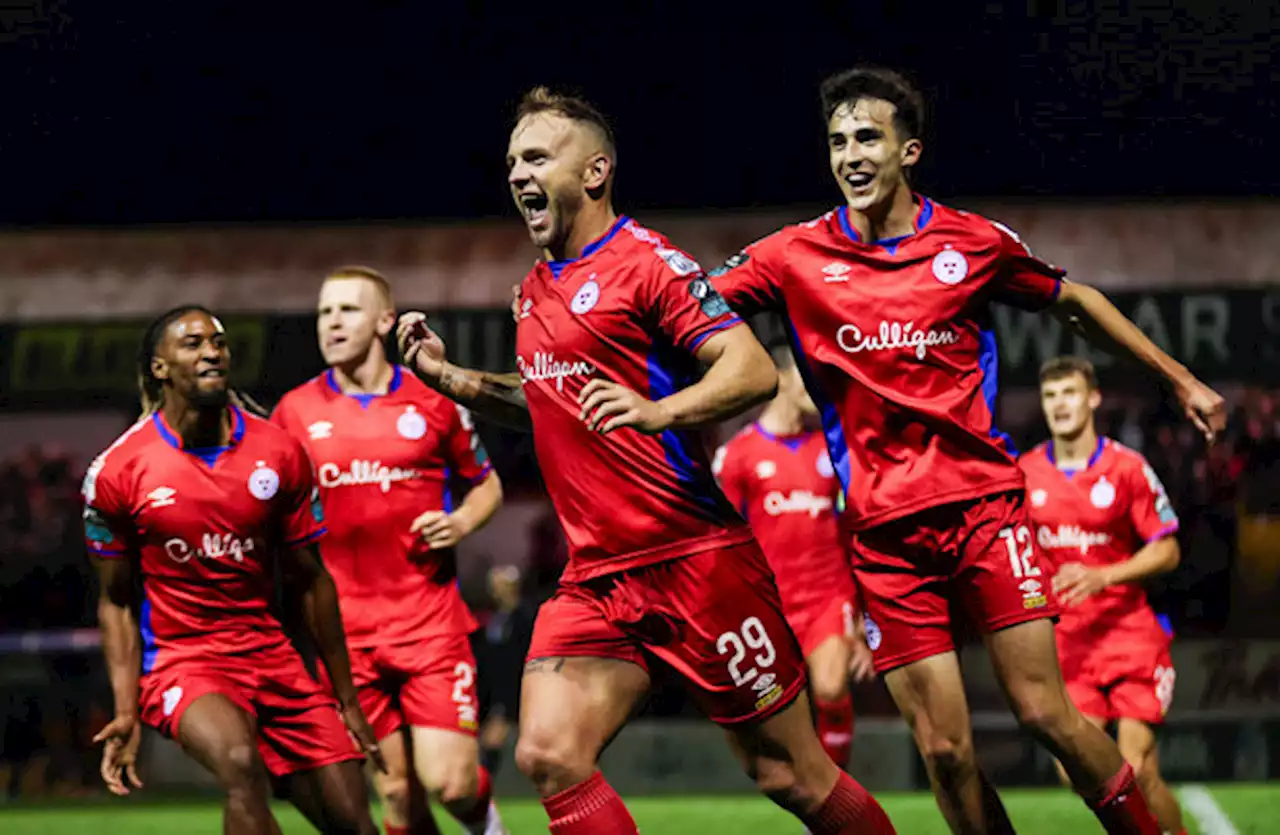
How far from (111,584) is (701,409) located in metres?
2.36

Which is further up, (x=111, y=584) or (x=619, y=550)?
(x=619, y=550)

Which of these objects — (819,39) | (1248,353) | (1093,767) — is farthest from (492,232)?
(1093,767)

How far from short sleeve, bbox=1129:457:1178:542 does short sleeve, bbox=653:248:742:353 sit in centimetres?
365

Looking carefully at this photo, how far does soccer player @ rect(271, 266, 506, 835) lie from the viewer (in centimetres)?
649

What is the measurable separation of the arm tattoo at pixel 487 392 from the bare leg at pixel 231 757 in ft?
4.13

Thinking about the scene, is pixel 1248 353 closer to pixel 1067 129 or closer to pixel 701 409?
pixel 1067 129

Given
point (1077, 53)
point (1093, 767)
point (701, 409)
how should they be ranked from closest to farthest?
point (701, 409) < point (1093, 767) < point (1077, 53)

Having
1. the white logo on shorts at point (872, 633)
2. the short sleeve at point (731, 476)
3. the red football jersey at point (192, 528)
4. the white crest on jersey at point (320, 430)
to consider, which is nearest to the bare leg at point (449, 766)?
the red football jersey at point (192, 528)

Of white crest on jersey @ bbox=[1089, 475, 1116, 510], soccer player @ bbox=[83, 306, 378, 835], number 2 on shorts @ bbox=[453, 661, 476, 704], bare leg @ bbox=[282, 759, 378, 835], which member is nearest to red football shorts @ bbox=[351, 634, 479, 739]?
number 2 on shorts @ bbox=[453, 661, 476, 704]

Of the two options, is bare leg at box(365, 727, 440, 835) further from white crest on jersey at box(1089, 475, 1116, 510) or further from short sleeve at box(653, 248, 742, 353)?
white crest on jersey at box(1089, 475, 1116, 510)

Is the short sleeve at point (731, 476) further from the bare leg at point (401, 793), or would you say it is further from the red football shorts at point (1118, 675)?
the bare leg at point (401, 793)

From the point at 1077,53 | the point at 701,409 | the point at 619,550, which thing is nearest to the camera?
the point at 701,409

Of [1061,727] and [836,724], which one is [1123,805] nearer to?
[1061,727]

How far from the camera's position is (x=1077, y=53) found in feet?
37.2
